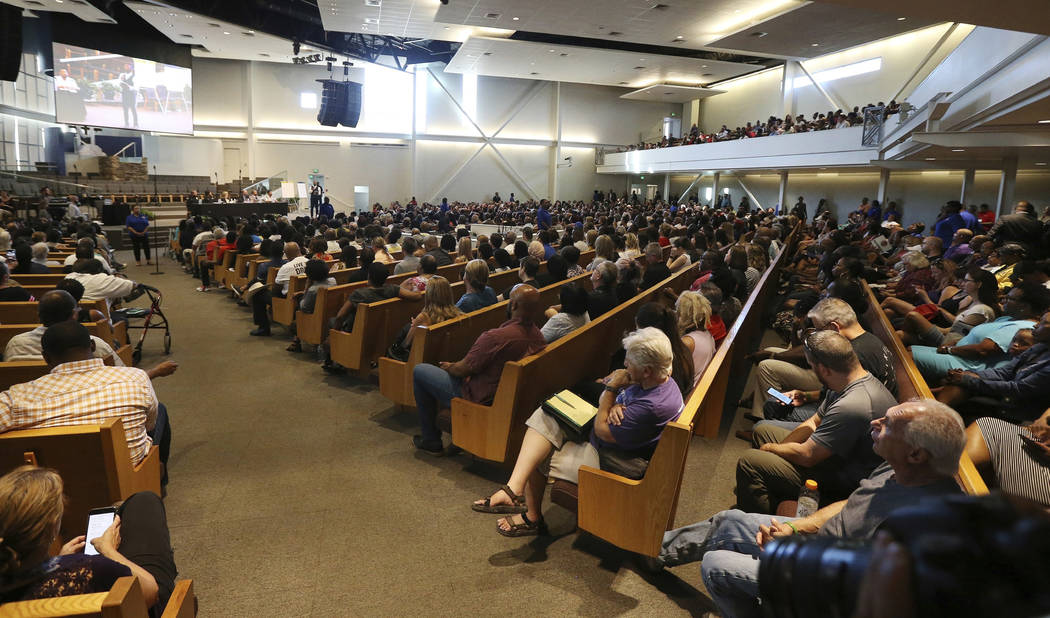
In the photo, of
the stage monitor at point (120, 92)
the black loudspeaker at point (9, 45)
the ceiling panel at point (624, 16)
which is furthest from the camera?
the stage monitor at point (120, 92)

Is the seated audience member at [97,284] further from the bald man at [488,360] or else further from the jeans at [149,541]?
the jeans at [149,541]

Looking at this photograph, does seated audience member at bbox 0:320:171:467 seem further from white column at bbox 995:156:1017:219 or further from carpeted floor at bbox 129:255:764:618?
white column at bbox 995:156:1017:219

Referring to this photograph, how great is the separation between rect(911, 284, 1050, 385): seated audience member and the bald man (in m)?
2.31

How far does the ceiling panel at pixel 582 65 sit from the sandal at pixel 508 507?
16418 millimetres

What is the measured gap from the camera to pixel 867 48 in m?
17.9

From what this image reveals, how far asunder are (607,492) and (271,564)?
1.44 meters

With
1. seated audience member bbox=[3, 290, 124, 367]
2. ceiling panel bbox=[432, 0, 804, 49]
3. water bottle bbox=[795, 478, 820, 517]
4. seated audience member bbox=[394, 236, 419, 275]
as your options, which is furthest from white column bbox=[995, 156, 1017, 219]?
seated audience member bbox=[3, 290, 124, 367]

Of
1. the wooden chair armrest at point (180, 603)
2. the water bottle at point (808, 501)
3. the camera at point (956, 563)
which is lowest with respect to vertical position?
the wooden chair armrest at point (180, 603)

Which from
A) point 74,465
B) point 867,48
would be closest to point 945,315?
point 74,465

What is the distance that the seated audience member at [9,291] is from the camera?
15.1ft

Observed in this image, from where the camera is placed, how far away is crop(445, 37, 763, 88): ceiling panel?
60.0ft

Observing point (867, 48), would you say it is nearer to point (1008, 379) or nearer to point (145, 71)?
point (1008, 379)

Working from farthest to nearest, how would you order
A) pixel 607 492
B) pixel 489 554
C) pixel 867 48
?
pixel 867 48 → pixel 489 554 → pixel 607 492

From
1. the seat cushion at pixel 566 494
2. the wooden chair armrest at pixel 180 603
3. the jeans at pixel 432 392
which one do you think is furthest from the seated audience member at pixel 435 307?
the wooden chair armrest at pixel 180 603
